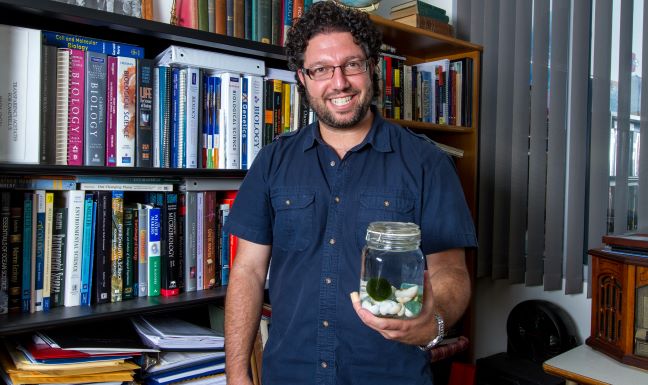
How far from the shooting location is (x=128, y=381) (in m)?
1.38

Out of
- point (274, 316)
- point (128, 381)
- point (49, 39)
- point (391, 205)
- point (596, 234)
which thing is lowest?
point (128, 381)

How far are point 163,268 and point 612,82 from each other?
1.82 metres

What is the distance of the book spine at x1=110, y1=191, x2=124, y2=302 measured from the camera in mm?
1402

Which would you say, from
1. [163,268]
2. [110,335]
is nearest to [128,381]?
[110,335]

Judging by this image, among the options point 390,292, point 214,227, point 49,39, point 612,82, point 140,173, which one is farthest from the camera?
point 612,82

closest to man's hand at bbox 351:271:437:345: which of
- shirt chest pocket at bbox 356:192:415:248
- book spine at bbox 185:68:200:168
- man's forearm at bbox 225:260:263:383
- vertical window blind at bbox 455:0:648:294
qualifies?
shirt chest pocket at bbox 356:192:415:248

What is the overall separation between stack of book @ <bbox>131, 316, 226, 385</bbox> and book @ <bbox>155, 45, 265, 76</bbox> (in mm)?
757

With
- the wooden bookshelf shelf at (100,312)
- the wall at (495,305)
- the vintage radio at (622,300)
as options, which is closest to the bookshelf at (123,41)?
the wooden bookshelf shelf at (100,312)

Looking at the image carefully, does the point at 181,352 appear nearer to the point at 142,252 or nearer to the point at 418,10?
the point at 142,252

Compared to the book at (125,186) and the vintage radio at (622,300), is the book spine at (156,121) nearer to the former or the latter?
the book at (125,186)

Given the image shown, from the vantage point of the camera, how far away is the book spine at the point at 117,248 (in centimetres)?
140

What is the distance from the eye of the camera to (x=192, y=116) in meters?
1.51

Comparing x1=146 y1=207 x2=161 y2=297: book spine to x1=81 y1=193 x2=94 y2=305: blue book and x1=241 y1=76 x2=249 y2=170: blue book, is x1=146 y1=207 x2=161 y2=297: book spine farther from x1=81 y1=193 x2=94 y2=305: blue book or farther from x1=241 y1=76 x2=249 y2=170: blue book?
x1=241 y1=76 x2=249 y2=170: blue book

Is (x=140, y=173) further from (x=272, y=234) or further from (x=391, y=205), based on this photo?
(x=391, y=205)
